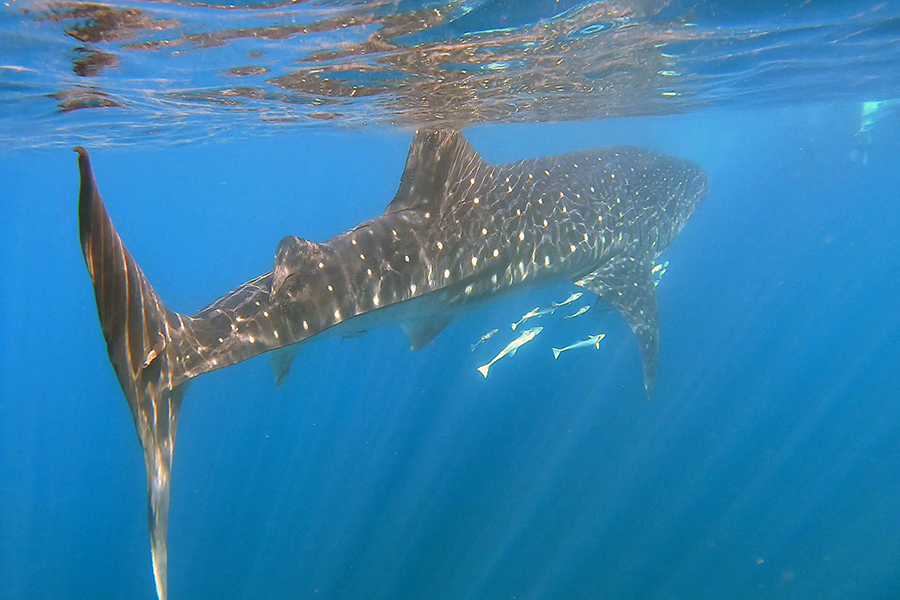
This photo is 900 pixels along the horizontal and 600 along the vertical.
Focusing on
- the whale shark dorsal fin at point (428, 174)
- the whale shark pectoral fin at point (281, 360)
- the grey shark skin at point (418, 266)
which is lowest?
the whale shark pectoral fin at point (281, 360)

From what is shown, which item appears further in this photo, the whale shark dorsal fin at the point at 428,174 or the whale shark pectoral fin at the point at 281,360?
the whale shark dorsal fin at the point at 428,174

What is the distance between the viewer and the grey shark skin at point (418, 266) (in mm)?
3979

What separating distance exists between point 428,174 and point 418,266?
4.79ft

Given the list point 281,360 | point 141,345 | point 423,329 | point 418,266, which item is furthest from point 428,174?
point 141,345

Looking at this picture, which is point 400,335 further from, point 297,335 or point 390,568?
point 297,335

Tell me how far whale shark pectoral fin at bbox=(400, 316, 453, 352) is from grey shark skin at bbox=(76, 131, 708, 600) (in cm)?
3

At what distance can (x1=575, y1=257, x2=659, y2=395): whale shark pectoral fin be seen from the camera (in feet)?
30.3

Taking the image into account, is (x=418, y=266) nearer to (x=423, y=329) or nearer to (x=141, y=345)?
(x=423, y=329)

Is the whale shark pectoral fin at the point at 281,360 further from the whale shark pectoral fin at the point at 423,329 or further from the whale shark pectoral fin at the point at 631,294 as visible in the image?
the whale shark pectoral fin at the point at 631,294

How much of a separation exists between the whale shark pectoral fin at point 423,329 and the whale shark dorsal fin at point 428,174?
156 centimetres

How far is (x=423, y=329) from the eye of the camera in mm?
7820

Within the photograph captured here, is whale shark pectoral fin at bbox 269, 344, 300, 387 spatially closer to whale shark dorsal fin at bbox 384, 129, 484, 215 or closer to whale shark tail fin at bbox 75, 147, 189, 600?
whale shark tail fin at bbox 75, 147, 189, 600

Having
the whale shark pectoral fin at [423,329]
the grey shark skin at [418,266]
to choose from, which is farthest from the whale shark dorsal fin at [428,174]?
the whale shark pectoral fin at [423,329]

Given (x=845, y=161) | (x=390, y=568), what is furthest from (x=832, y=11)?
(x=845, y=161)
